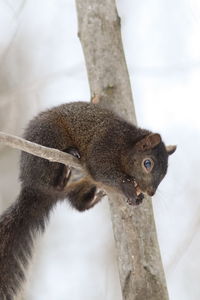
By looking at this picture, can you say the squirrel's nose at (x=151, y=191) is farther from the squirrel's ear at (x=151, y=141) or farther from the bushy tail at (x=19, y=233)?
the bushy tail at (x=19, y=233)

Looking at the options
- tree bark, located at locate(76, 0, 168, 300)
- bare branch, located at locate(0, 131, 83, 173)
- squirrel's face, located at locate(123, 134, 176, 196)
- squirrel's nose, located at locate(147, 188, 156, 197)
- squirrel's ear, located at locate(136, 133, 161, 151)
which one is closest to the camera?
bare branch, located at locate(0, 131, 83, 173)

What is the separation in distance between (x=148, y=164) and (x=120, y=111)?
21.1 inches

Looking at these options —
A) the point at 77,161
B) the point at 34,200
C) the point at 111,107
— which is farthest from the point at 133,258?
the point at 111,107

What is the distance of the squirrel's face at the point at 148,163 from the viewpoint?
407 cm

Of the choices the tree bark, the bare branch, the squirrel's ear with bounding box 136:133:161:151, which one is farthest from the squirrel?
the bare branch

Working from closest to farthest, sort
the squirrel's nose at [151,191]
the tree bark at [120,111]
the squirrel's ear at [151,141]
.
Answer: the tree bark at [120,111] → the squirrel's nose at [151,191] → the squirrel's ear at [151,141]

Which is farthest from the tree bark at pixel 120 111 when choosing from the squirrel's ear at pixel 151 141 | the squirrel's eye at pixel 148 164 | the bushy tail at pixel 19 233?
the bushy tail at pixel 19 233

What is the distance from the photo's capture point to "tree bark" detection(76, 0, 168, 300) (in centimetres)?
378

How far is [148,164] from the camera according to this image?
13.7ft

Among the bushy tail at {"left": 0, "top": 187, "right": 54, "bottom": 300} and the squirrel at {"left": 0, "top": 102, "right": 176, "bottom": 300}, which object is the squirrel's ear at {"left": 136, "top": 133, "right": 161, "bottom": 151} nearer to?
the squirrel at {"left": 0, "top": 102, "right": 176, "bottom": 300}

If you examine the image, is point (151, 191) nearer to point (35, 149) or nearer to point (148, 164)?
point (148, 164)

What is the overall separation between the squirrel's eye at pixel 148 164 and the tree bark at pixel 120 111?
221mm

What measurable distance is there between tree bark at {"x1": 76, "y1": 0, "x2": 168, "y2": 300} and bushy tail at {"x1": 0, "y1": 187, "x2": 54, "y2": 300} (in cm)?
53

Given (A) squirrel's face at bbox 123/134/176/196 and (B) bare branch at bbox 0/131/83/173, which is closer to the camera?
(B) bare branch at bbox 0/131/83/173
